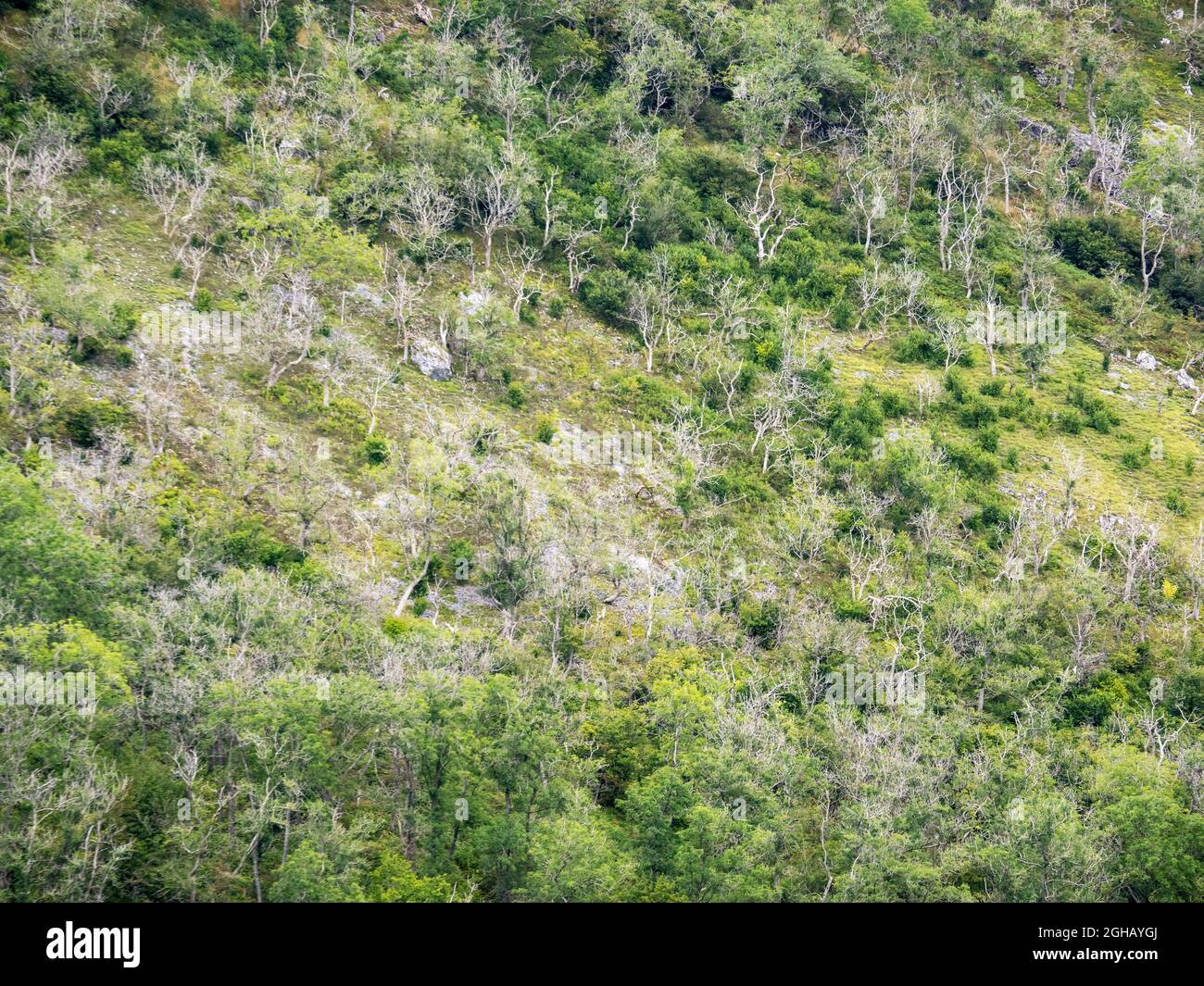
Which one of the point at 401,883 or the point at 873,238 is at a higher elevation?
the point at 873,238

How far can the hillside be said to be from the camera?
5128 centimetres

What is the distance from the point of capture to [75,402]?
6431cm

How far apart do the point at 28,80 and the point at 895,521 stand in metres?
65.8

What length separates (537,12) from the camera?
107 metres

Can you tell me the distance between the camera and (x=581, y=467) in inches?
2977

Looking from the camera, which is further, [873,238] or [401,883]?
[873,238]

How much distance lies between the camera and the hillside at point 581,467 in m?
51.3

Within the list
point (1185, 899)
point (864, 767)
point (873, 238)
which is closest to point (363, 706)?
point (864, 767)
